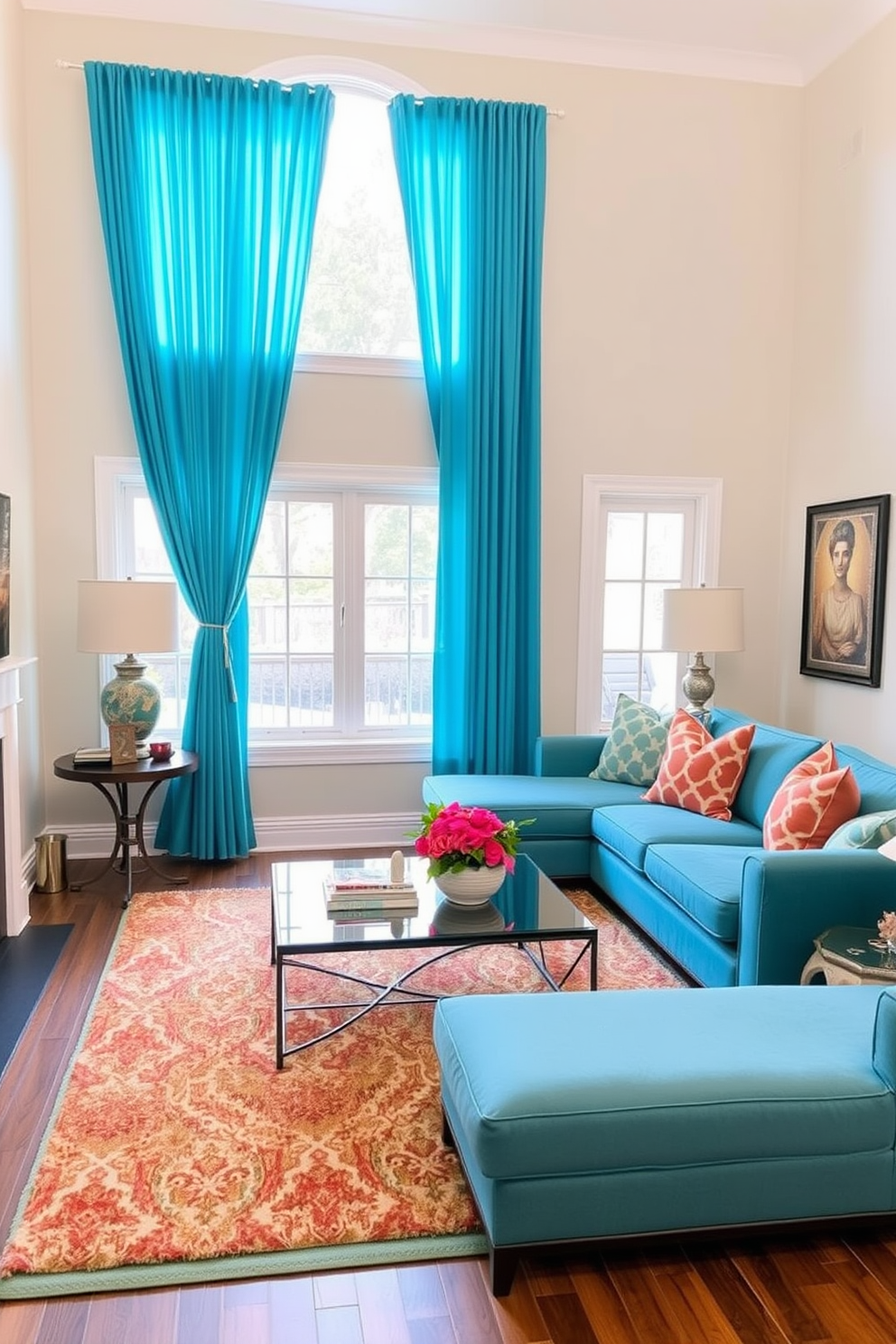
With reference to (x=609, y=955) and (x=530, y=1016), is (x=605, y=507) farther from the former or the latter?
(x=530, y=1016)

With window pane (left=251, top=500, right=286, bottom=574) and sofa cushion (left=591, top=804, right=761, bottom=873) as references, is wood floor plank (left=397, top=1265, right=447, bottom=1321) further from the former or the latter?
window pane (left=251, top=500, right=286, bottom=574)

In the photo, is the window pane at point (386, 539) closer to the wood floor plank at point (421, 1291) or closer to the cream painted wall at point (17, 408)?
the cream painted wall at point (17, 408)

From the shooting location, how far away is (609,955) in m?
4.00

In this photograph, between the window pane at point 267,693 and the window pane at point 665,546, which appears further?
the window pane at point 665,546

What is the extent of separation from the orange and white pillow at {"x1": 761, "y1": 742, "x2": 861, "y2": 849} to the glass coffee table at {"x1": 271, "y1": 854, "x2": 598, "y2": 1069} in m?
0.92

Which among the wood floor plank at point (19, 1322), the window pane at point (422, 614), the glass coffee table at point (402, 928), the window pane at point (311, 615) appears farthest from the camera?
the window pane at point (422, 614)

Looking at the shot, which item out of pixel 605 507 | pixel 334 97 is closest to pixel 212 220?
pixel 334 97

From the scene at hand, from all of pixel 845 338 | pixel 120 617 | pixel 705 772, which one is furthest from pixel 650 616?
pixel 120 617

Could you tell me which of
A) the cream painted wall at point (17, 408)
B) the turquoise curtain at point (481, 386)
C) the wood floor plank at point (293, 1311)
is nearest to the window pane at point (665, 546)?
the turquoise curtain at point (481, 386)

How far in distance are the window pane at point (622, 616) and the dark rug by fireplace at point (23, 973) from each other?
3.39 metres

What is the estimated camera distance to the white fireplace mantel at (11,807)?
4160mm

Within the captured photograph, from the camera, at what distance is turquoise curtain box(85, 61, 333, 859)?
4906 mm

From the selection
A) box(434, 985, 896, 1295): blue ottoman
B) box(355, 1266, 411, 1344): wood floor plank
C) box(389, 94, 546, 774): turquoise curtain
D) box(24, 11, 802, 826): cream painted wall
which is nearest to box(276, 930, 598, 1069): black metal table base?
box(434, 985, 896, 1295): blue ottoman

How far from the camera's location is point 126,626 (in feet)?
15.1
